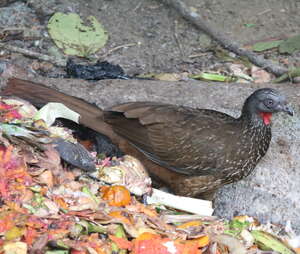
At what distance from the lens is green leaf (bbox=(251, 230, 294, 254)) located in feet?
16.7

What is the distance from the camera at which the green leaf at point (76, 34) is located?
25.2 feet

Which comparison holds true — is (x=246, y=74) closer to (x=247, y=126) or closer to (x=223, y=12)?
(x=223, y=12)

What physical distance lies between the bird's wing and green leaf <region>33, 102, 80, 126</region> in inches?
12.2

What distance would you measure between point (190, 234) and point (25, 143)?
1.24 m

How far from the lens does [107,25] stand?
323 inches

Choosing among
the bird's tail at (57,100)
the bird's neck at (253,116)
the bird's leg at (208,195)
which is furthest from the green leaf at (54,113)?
the bird's neck at (253,116)

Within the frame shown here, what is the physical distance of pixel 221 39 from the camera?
805 centimetres

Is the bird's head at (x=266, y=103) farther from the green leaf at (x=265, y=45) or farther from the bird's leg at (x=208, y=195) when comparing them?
the green leaf at (x=265, y=45)

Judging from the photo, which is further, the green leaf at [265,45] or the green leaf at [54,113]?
the green leaf at [265,45]

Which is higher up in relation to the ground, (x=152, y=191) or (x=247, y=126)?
(x=247, y=126)

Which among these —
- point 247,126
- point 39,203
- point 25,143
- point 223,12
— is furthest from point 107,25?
point 39,203

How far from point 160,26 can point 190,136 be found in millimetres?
2897

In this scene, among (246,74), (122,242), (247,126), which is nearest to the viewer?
(122,242)

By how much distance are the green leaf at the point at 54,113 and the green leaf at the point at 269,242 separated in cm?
167
